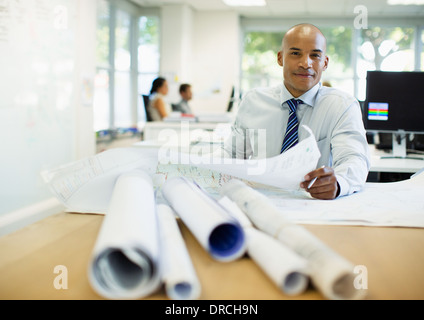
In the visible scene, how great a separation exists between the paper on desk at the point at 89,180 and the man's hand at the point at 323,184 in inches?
16.7

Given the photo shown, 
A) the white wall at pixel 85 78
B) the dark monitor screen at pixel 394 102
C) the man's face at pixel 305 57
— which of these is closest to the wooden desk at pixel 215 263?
the man's face at pixel 305 57

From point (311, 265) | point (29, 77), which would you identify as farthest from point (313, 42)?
point (29, 77)

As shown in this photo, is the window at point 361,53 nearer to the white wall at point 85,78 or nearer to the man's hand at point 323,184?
the white wall at point 85,78

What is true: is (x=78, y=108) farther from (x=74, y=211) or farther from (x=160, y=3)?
(x=160, y=3)

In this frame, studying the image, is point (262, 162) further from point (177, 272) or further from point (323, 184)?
point (177, 272)

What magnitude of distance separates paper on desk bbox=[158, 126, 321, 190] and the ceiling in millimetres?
6904

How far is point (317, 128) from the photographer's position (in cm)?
165

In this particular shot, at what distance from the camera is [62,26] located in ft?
12.3

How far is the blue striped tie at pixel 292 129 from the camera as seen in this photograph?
63.4 inches

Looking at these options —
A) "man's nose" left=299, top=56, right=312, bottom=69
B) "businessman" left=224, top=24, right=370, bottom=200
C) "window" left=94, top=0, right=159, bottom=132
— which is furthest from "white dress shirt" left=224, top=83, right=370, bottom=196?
"window" left=94, top=0, right=159, bottom=132

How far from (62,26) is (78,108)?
768 mm

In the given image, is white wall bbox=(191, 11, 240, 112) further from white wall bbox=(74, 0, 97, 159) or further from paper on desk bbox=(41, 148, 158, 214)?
paper on desk bbox=(41, 148, 158, 214)

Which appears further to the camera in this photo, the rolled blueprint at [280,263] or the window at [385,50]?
the window at [385,50]

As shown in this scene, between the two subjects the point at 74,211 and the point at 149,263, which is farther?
the point at 74,211
